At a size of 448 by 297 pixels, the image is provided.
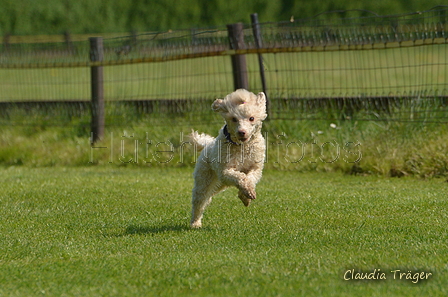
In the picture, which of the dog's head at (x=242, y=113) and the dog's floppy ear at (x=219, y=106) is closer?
the dog's head at (x=242, y=113)

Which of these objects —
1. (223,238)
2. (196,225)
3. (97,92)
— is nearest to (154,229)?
(196,225)

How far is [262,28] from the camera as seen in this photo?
10.5m

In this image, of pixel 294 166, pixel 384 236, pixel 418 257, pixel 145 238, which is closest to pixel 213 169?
pixel 145 238

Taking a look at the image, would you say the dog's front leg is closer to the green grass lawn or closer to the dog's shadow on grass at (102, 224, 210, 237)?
the green grass lawn

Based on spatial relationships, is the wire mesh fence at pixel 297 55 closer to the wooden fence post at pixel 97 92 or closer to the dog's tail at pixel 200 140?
the wooden fence post at pixel 97 92

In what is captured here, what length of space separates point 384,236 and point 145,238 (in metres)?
1.93

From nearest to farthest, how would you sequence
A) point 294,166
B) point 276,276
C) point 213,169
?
point 276,276 → point 213,169 → point 294,166

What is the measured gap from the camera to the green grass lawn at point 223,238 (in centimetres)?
430

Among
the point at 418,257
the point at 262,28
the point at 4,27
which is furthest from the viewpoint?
the point at 4,27

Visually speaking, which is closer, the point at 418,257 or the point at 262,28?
the point at 418,257

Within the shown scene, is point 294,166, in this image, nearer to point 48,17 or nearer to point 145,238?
point 145,238

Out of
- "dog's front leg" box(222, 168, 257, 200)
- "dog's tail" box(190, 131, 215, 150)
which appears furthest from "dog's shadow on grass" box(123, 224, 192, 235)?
"dog's tail" box(190, 131, 215, 150)

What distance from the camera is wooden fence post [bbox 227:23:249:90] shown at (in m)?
10.7

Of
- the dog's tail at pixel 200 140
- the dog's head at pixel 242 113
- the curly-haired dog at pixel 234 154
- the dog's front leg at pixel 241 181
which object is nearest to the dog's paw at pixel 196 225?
the curly-haired dog at pixel 234 154
